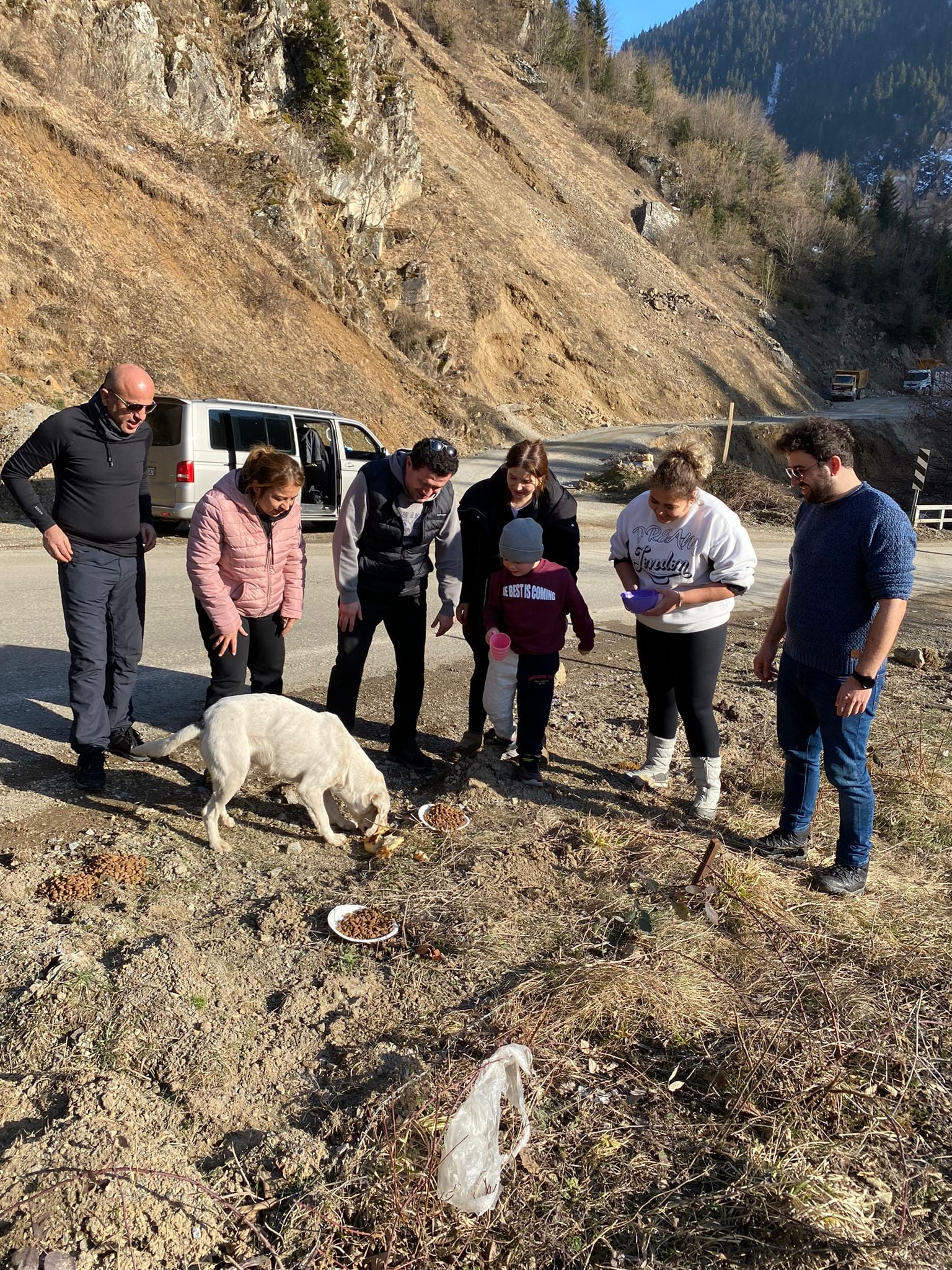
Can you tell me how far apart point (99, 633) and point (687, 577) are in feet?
10.4

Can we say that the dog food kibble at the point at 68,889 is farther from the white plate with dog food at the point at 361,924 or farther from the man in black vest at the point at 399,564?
the man in black vest at the point at 399,564

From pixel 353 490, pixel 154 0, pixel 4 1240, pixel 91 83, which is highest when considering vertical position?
pixel 154 0

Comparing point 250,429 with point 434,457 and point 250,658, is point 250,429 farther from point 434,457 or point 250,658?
point 434,457

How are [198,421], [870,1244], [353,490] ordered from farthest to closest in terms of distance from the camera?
[198,421] < [353,490] < [870,1244]

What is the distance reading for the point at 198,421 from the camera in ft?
38.7

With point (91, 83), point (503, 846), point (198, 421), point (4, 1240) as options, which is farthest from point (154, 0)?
point (4, 1240)

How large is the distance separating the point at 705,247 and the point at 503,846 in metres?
64.1

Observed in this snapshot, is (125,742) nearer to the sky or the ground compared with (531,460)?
nearer to the ground

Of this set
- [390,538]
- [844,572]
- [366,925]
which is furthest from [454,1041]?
[390,538]

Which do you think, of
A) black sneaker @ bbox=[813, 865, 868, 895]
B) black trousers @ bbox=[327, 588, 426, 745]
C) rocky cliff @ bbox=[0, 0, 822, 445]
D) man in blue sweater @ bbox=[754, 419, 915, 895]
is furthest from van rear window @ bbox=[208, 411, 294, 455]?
black sneaker @ bbox=[813, 865, 868, 895]

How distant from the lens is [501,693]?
5.25 metres

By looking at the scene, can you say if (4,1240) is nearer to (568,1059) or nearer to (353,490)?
(568,1059)

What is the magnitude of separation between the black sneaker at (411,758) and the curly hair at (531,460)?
1828 mm

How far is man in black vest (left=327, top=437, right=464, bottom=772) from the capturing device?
4734 mm
